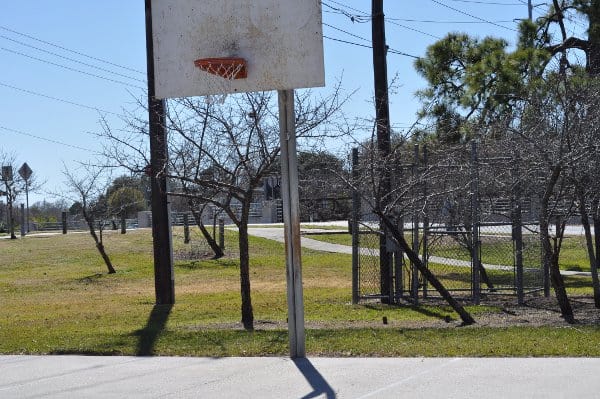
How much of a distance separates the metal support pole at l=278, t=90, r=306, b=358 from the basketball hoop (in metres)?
0.50

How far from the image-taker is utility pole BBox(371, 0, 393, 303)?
47.6 feet

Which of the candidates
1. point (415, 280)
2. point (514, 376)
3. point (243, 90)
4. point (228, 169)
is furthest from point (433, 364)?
point (415, 280)

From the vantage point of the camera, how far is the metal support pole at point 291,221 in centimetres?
926

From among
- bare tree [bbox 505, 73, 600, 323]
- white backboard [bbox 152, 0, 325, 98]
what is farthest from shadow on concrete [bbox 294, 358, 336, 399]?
bare tree [bbox 505, 73, 600, 323]

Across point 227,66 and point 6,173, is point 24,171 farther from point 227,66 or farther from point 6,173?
point 227,66

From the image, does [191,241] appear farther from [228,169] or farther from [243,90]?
[243,90]

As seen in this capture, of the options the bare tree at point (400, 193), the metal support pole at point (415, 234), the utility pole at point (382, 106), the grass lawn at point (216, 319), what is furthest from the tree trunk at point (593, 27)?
the bare tree at point (400, 193)

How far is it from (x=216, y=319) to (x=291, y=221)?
533cm

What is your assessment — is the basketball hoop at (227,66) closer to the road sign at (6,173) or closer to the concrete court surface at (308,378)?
the concrete court surface at (308,378)

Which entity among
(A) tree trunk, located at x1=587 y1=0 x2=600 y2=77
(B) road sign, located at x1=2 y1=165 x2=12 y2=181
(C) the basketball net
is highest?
(A) tree trunk, located at x1=587 y1=0 x2=600 y2=77

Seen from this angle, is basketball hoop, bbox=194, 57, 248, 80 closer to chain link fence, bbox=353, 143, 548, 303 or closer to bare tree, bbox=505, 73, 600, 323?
chain link fence, bbox=353, 143, 548, 303

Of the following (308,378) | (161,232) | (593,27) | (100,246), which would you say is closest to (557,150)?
(308,378)

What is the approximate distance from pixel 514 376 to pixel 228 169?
650cm

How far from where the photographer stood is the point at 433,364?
8.66m
